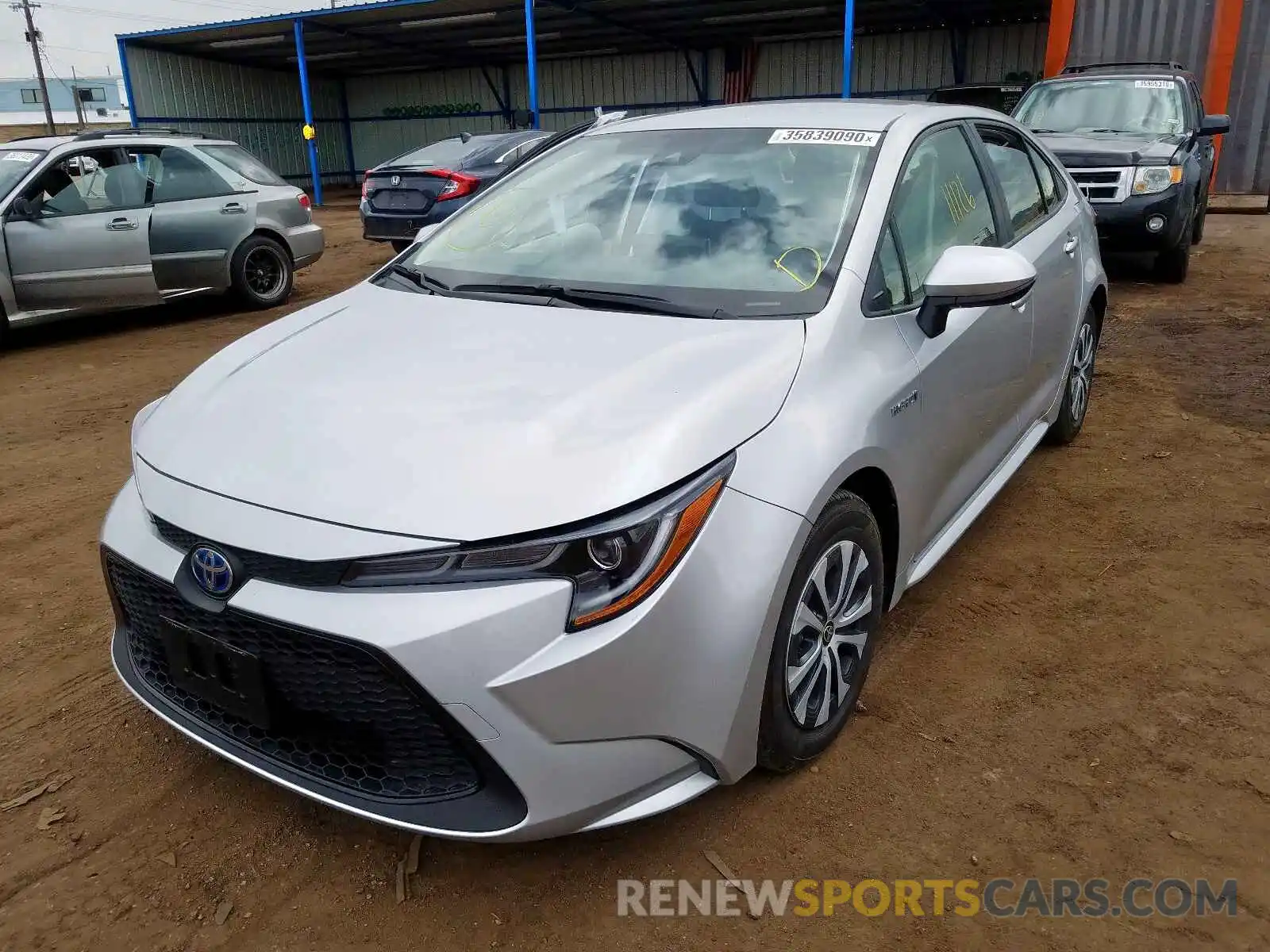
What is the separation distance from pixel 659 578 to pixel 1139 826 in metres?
1.33

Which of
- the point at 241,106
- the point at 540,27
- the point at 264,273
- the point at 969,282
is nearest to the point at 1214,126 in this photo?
the point at 969,282

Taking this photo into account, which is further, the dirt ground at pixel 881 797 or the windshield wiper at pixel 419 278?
the windshield wiper at pixel 419 278

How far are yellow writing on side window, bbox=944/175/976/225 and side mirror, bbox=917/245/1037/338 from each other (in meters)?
0.49

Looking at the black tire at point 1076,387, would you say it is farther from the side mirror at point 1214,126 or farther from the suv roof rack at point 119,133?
the suv roof rack at point 119,133

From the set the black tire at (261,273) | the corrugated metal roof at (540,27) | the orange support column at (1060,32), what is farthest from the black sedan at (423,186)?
the corrugated metal roof at (540,27)

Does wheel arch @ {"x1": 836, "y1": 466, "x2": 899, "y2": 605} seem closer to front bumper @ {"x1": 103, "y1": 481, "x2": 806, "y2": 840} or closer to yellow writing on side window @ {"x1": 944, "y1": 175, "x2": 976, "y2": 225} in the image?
front bumper @ {"x1": 103, "y1": 481, "x2": 806, "y2": 840}

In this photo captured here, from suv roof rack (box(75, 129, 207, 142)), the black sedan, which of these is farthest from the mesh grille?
the black sedan

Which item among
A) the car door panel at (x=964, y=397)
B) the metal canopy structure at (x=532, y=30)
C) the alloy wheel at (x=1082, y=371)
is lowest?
the alloy wheel at (x=1082, y=371)

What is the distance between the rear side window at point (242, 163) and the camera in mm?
8453

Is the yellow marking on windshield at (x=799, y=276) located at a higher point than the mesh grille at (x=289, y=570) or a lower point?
higher

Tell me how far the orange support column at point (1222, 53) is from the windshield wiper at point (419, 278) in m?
14.6

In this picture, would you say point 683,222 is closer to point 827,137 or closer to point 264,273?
point 827,137

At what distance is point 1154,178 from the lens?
7895mm

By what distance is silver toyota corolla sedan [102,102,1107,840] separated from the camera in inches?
70.0
